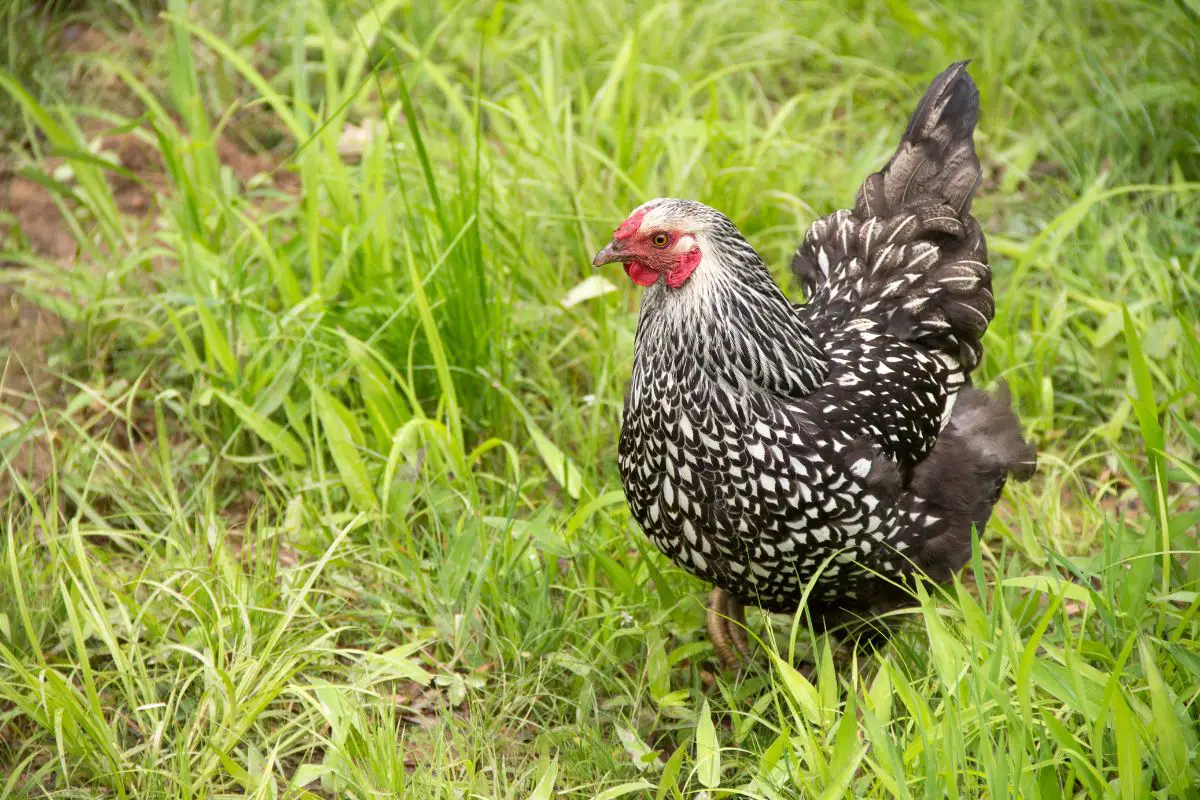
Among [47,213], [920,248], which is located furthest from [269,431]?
[920,248]

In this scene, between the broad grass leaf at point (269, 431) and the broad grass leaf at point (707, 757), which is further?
the broad grass leaf at point (269, 431)

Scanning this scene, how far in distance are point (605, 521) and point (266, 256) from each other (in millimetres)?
1471

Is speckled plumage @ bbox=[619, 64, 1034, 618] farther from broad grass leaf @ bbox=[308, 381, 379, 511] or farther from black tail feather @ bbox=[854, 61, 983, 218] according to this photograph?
broad grass leaf @ bbox=[308, 381, 379, 511]

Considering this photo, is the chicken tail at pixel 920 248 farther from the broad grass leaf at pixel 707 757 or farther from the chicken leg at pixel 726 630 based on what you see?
the broad grass leaf at pixel 707 757

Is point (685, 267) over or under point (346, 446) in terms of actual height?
over

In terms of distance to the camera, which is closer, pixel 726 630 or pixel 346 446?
pixel 726 630

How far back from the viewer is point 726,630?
125 inches

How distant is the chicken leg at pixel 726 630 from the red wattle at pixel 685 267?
93cm

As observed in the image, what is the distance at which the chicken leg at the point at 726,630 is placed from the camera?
316 centimetres

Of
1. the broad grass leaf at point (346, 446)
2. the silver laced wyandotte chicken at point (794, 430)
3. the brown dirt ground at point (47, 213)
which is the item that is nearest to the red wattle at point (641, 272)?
the silver laced wyandotte chicken at point (794, 430)

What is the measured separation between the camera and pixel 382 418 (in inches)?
139

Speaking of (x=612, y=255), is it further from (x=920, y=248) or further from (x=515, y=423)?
(x=515, y=423)

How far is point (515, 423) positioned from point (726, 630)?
109 centimetres

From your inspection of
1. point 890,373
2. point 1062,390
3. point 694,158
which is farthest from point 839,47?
point 890,373
